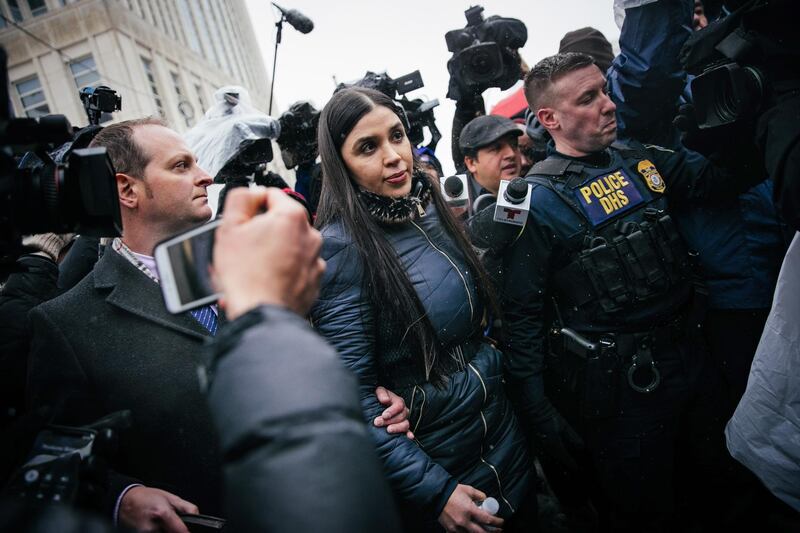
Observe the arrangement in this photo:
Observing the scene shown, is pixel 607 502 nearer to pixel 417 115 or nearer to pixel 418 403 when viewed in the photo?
pixel 418 403

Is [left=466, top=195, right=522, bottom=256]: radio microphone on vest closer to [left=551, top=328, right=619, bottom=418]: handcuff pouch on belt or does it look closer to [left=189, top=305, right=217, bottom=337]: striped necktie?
[left=551, top=328, right=619, bottom=418]: handcuff pouch on belt

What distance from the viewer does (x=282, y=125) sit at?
3.71 meters

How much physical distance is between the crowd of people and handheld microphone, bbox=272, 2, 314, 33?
9.91ft

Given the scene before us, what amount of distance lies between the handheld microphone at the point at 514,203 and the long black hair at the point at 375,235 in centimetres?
22

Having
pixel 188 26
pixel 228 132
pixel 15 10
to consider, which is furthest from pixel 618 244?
pixel 188 26

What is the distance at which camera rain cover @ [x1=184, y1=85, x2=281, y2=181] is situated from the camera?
10.4 feet

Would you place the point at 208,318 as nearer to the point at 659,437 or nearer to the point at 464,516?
the point at 464,516

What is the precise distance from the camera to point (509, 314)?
206cm

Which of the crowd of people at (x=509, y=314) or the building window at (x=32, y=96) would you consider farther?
the building window at (x=32, y=96)

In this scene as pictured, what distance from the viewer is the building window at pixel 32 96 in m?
17.7

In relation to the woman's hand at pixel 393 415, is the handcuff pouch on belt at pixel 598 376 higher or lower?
lower

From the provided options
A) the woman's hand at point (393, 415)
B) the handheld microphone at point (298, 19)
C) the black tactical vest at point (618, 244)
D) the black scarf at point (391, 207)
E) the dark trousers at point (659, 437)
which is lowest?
the dark trousers at point (659, 437)

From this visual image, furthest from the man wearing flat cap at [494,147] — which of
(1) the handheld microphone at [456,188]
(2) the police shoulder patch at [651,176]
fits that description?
(2) the police shoulder patch at [651,176]

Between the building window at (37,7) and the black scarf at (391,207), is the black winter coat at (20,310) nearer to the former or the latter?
the black scarf at (391,207)
